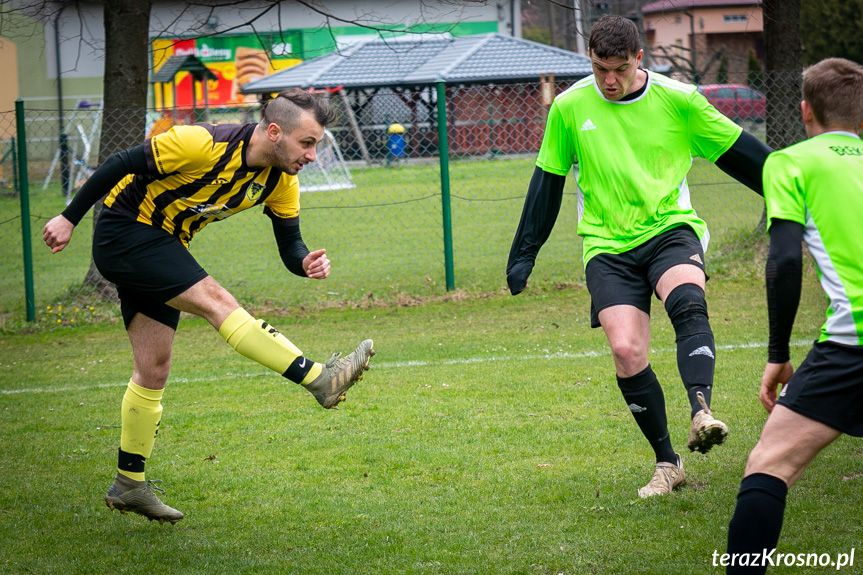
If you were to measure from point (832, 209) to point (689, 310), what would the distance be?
114 cm

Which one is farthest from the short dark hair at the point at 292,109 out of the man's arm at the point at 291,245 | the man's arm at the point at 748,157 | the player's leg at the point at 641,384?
the man's arm at the point at 748,157

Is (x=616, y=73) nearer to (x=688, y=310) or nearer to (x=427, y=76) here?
(x=688, y=310)

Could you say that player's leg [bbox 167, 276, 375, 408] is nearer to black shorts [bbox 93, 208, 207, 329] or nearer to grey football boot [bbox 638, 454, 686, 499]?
black shorts [bbox 93, 208, 207, 329]

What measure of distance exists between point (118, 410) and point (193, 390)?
24.7 inches

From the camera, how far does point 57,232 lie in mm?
3957

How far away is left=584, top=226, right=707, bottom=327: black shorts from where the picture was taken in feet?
13.5

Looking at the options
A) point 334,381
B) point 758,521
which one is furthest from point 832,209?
point 334,381

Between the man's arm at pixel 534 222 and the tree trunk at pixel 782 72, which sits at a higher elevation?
the tree trunk at pixel 782 72

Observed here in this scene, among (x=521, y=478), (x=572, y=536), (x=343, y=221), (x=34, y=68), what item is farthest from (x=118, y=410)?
(x=34, y=68)

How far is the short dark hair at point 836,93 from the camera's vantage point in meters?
2.88

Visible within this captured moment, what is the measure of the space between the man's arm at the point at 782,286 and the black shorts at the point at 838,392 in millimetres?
180

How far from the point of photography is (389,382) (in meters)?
6.93

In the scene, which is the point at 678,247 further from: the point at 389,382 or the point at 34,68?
the point at 34,68

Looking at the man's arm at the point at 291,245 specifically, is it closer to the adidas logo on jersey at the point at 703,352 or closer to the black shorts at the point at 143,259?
the black shorts at the point at 143,259
